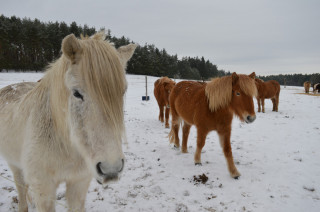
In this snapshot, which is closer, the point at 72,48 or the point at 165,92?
the point at 72,48

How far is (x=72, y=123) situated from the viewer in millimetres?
1315

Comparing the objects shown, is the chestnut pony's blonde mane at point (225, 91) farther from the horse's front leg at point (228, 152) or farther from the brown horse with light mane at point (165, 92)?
the brown horse with light mane at point (165, 92)

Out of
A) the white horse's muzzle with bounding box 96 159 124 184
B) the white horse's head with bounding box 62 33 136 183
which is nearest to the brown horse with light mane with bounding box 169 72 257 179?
the white horse's head with bounding box 62 33 136 183

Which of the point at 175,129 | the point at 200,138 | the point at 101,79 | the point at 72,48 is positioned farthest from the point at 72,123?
the point at 175,129

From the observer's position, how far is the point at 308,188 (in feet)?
10.0

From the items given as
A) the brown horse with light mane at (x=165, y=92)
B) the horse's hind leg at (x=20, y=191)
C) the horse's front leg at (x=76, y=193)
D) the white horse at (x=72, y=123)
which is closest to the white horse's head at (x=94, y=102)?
the white horse at (x=72, y=123)

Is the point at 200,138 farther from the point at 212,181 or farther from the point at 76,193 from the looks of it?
the point at 76,193

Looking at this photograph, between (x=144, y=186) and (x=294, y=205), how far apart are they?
8.33 feet

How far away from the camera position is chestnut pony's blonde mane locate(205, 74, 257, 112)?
11.4ft

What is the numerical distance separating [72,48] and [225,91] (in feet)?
10.4

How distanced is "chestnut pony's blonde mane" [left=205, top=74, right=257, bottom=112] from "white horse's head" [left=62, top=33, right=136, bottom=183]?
8.99ft

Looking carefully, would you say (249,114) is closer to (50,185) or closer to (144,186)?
(144,186)

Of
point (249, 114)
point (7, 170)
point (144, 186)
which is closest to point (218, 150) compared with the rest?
point (249, 114)

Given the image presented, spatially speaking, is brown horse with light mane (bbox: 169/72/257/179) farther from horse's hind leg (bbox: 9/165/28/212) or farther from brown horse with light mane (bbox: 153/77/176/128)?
horse's hind leg (bbox: 9/165/28/212)
